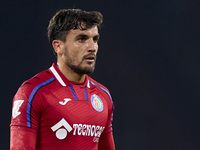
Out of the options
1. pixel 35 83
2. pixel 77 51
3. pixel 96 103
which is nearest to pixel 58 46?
pixel 77 51

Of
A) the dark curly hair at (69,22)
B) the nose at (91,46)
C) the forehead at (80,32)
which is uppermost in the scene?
the dark curly hair at (69,22)

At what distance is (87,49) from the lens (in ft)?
4.88

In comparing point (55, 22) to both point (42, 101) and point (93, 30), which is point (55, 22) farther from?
point (42, 101)

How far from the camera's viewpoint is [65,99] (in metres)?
1.46

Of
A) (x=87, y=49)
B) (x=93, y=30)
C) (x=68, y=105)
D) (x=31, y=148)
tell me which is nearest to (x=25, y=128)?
(x=31, y=148)

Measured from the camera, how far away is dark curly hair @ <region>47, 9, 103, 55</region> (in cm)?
150

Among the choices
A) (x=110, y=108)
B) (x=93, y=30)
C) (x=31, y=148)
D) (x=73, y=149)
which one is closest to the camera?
(x=31, y=148)

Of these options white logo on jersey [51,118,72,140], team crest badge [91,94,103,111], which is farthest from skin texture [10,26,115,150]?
white logo on jersey [51,118,72,140]

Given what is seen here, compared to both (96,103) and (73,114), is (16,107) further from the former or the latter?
(96,103)

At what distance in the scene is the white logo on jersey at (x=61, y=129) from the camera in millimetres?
1388

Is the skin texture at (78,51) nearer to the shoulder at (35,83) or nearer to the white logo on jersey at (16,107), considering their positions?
the shoulder at (35,83)

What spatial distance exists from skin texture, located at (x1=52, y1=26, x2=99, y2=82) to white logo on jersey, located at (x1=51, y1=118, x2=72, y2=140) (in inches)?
10.3

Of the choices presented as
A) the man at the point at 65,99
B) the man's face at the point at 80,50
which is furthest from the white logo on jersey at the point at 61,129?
the man's face at the point at 80,50

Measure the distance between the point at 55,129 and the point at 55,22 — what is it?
0.56 metres
